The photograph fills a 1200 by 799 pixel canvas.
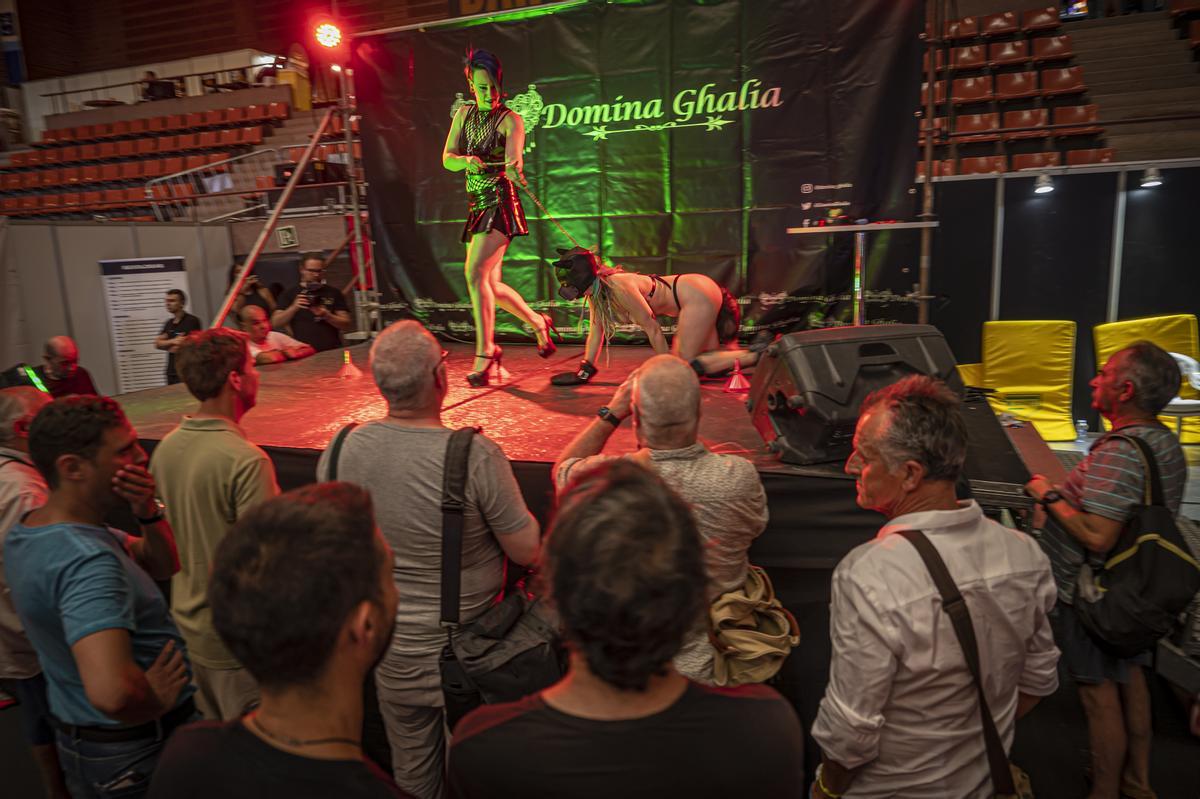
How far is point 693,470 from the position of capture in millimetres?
1852

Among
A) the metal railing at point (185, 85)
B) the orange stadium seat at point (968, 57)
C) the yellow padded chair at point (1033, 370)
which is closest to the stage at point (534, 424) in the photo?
the yellow padded chair at point (1033, 370)

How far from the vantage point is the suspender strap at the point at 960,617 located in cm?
141

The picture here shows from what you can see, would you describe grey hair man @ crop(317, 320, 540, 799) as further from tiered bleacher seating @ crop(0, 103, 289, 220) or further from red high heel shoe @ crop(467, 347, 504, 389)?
tiered bleacher seating @ crop(0, 103, 289, 220)

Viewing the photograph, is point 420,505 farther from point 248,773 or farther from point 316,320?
point 316,320

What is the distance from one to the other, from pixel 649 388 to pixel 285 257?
24.6 ft

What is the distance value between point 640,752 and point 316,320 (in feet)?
19.5

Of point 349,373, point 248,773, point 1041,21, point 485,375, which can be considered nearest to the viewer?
point 248,773

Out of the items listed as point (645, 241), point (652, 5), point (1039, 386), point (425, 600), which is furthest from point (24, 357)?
point (1039, 386)

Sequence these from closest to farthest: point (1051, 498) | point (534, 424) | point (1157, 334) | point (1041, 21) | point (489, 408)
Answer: point (1051, 498) → point (534, 424) → point (489, 408) → point (1157, 334) → point (1041, 21)

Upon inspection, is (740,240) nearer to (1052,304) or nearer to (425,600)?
(1052,304)

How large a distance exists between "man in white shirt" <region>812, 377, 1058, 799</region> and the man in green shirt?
156 cm

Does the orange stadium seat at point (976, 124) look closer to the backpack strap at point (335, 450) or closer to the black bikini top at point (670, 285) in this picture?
the black bikini top at point (670, 285)

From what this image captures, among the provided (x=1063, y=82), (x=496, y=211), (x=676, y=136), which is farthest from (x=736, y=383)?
(x=1063, y=82)

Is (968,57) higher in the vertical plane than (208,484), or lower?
higher
